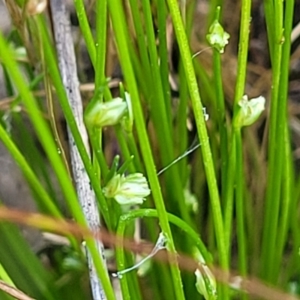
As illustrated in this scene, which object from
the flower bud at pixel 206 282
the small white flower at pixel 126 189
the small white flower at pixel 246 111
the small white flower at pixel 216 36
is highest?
the small white flower at pixel 216 36

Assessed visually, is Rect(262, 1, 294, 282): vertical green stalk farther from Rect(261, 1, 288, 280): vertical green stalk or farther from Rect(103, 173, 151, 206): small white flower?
Rect(103, 173, 151, 206): small white flower

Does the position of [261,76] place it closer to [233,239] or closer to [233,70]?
[233,70]

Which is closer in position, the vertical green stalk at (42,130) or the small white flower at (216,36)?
the vertical green stalk at (42,130)

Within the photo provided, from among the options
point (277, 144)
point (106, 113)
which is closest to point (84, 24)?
point (106, 113)

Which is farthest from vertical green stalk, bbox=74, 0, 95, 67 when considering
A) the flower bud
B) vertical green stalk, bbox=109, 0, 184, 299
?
the flower bud

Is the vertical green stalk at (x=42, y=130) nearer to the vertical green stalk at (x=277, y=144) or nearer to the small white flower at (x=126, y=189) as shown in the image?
the small white flower at (x=126, y=189)

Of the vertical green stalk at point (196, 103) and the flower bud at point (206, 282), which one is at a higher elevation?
the vertical green stalk at point (196, 103)

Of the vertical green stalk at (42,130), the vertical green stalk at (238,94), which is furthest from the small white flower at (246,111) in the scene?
the vertical green stalk at (42,130)

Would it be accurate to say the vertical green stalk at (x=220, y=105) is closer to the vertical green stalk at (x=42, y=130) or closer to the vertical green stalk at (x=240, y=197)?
the vertical green stalk at (x=240, y=197)

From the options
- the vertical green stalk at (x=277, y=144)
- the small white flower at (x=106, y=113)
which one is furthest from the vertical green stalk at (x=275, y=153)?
the small white flower at (x=106, y=113)

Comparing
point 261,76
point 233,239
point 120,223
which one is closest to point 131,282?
point 120,223

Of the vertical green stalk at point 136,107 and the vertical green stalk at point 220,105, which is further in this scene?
Answer: the vertical green stalk at point 220,105
